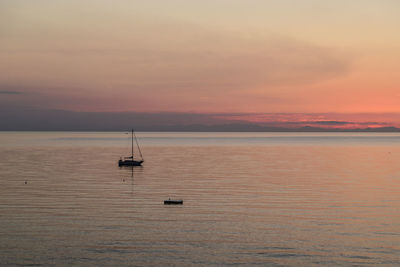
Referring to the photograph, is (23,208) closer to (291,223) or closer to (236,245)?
(236,245)

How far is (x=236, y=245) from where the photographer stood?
43344mm

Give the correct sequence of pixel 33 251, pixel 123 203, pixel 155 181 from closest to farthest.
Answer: pixel 33 251
pixel 123 203
pixel 155 181

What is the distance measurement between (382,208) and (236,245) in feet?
95.2

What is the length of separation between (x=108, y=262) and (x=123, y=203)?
90.0 feet

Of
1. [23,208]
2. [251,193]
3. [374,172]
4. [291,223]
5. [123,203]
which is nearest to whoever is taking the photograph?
[291,223]

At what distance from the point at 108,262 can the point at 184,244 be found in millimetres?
8417

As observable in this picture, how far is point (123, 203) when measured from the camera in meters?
65.6

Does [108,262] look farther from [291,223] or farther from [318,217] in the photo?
[318,217]

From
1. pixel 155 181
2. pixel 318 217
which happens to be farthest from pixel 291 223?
pixel 155 181

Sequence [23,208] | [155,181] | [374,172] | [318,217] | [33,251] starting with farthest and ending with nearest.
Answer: [374,172] < [155,181] < [23,208] < [318,217] < [33,251]

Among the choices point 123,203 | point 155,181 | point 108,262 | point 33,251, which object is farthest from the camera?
point 155,181

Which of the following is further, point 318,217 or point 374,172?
point 374,172

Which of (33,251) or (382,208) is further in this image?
(382,208)

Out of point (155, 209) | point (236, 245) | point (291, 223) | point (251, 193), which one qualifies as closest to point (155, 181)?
point (251, 193)
